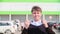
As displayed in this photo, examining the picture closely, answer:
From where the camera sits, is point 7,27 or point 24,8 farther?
point 24,8

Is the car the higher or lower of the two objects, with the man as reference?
lower

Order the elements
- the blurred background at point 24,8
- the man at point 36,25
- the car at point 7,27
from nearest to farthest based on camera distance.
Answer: the man at point 36,25 → the car at point 7,27 → the blurred background at point 24,8

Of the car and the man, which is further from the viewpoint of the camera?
the car

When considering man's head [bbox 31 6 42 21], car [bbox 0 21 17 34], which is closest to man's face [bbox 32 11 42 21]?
man's head [bbox 31 6 42 21]

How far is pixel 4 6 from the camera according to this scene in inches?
1081

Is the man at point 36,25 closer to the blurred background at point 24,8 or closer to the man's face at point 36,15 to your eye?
the man's face at point 36,15

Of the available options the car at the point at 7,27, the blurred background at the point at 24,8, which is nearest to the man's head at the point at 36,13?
the car at the point at 7,27

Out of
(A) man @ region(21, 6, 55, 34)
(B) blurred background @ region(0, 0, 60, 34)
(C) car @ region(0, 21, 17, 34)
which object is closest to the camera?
(A) man @ region(21, 6, 55, 34)

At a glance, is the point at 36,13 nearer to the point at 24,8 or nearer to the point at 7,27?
the point at 7,27

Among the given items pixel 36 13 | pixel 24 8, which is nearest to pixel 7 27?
pixel 36 13

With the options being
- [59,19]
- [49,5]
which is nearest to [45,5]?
[49,5]

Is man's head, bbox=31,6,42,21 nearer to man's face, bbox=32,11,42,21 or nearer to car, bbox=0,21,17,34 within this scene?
man's face, bbox=32,11,42,21

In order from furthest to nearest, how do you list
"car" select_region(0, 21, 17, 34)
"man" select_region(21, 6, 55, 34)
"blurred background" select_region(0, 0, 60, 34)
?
"blurred background" select_region(0, 0, 60, 34), "car" select_region(0, 21, 17, 34), "man" select_region(21, 6, 55, 34)

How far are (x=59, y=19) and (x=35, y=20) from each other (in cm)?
2452
